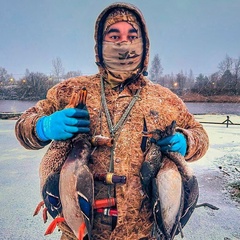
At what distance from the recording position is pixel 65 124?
1.23m

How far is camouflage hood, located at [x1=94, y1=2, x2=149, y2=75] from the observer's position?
1444 millimetres

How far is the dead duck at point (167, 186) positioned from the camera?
4.16ft

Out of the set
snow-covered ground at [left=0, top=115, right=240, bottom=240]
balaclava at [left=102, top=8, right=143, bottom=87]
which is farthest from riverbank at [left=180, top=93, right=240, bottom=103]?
balaclava at [left=102, top=8, right=143, bottom=87]

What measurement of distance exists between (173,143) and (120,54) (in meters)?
0.63

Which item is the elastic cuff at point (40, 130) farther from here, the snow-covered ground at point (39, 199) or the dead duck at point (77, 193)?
the snow-covered ground at point (39, 199)

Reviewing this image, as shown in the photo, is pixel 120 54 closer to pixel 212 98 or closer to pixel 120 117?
pixel 120 117

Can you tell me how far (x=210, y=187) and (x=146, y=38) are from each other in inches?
150

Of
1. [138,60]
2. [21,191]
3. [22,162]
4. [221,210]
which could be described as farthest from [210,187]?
[22,162]

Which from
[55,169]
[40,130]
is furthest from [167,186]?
[40,130]

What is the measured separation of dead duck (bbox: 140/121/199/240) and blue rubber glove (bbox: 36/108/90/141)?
38 cm

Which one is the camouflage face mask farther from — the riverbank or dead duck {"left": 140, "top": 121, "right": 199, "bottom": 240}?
the riverbank

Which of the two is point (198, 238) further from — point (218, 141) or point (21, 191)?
point (218, 141)

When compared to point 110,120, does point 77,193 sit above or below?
below

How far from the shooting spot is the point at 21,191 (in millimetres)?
4125
